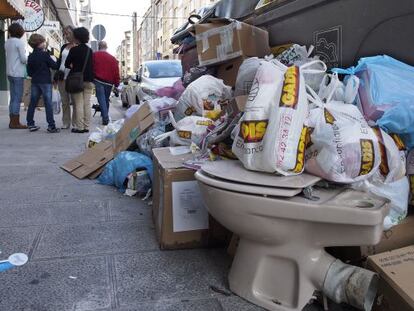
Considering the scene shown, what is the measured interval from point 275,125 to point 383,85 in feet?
2.37

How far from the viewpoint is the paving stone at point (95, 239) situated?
2.41 metres

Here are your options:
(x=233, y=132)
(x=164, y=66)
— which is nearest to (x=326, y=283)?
(x=233, y=132)

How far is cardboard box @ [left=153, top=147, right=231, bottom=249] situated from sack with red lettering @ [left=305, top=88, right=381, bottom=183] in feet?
2.57

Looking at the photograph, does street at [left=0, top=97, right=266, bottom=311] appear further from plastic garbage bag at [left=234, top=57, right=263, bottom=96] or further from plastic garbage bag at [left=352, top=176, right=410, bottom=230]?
plastic garbage bag at [left=234, top=57, right=263, bottom=96]

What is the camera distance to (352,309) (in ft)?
6.18

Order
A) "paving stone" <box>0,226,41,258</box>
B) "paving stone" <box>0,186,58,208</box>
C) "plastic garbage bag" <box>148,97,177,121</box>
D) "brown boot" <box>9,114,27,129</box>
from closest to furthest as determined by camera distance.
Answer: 1. "paving stone" <box>0,226,41,258</box>
2. "paving stone" <box>0,186,58,208</box>
3. "plastic garbage bag" <box>148,97,177,121</box>
4. "brown boot" <box>9,114,27,129</box>

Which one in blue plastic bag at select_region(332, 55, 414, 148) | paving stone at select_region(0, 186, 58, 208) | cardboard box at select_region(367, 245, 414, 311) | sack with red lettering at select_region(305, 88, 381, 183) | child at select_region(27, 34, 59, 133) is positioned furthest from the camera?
child at select_region(27, 34, 59, 133)

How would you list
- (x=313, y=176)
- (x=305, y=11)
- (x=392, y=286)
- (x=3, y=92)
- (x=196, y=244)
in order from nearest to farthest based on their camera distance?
1. (x=392, y=286)
2. (x=313, y=176)
3. (x=196, y=244)
4. (x=305, y=11)
5. (x=3, y=92)

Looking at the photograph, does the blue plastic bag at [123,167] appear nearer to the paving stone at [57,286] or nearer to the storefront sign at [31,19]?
the paving stone at [57,286]

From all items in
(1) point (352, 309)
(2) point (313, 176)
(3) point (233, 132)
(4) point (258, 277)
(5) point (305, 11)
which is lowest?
(1) point (352, 309)

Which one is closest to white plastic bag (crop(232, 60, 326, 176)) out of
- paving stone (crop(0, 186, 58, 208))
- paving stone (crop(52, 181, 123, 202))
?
paving stone (crop(52, 181, 123, 202))

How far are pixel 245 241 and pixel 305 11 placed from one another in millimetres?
1876

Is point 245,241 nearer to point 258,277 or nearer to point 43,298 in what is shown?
point 258,277

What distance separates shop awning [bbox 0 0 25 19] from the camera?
1002cm
